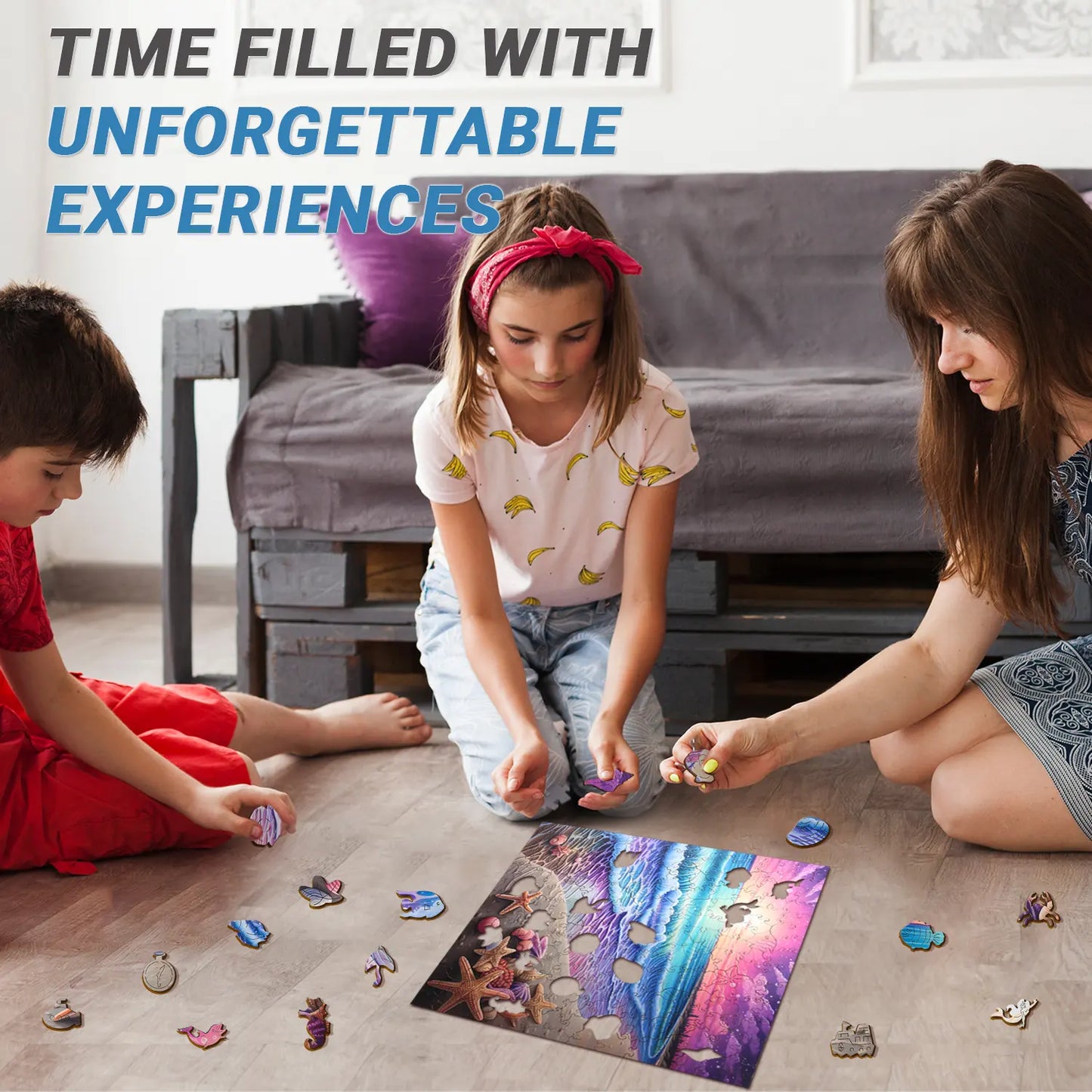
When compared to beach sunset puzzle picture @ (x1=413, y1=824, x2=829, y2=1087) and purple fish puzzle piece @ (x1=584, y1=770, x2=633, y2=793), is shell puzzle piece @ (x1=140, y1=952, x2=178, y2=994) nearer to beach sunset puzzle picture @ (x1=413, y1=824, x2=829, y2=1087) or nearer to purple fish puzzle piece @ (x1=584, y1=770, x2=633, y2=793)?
beach sunset puzzle picture @ (x1=413, y1=824, x2=829, y2=1087)

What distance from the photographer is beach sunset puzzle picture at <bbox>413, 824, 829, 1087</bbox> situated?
1.09 meters

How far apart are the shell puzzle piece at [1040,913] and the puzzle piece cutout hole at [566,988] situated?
44 centimetres

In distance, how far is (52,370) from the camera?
49.0 inches

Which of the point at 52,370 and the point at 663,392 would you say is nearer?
the point at 52,370

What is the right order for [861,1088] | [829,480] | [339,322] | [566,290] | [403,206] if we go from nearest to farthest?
1. [861,1088]
2. [566,290]
3. [829,480]
4. [339,322]
5. [403,206]

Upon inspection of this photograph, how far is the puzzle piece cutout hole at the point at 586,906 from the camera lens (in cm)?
128

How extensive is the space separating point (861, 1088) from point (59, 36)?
2639 millimetres

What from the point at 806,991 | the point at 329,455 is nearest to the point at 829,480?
the point at 329,455

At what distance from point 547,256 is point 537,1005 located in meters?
0.78

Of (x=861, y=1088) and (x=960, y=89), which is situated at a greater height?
(x=960, y=89)

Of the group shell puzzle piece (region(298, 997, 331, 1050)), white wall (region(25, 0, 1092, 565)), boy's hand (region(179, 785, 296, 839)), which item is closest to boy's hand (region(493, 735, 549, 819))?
boy's hand (region(179, 785, 296, 839))

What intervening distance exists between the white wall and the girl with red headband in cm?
93

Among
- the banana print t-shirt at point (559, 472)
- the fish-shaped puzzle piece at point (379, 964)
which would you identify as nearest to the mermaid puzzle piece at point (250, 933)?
the fish-shaped puzzle piece at point (379, 964)

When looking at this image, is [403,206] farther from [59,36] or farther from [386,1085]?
[386,1085]
